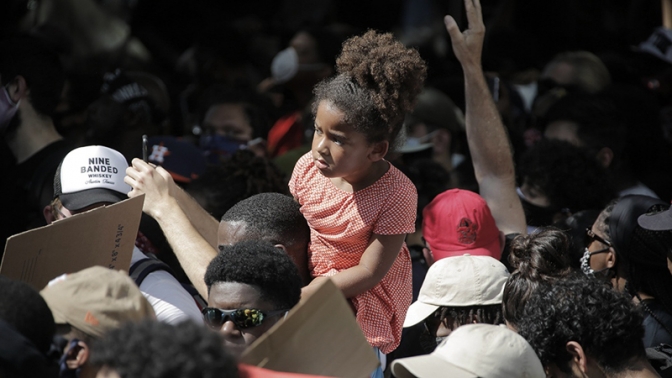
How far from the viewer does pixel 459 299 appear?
140 inches

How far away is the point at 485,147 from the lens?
442 centimetres

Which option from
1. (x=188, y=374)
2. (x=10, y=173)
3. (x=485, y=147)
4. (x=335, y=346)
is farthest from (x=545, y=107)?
(x=188, y=374)

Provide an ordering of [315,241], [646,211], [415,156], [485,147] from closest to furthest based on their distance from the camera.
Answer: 1. [315,241]
2. [646,211]
3. [485,147]
4. [415,156]

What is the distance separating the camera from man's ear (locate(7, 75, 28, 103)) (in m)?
4.93

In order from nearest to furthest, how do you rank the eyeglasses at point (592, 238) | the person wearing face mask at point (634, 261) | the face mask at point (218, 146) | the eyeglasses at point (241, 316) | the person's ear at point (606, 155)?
the eyeglasses at point (241, 316)
the person wearing face mask at point (634, 261)
the eyeglasses at point (592, 238)
the person's ear at point (606, 155)
the face mask at point (218, 146)

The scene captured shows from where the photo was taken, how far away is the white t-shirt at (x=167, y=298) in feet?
10.3

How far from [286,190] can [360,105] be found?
1.49 metres

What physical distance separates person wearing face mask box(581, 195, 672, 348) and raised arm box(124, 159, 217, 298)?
5.08 ft

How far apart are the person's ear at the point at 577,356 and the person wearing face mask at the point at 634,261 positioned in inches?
31.3

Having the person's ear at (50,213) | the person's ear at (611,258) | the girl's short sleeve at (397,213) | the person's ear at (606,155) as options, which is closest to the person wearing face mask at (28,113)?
the person's ear at (50,213)

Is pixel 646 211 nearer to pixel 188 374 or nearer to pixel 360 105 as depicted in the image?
pixel 360 105

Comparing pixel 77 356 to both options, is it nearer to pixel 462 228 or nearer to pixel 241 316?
pixel 241 316

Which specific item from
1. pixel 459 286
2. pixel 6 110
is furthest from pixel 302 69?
pixel 459 286

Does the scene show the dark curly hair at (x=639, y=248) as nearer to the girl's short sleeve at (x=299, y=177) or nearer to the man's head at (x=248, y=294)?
the girl's short sleeve at (x=299, y=177)
